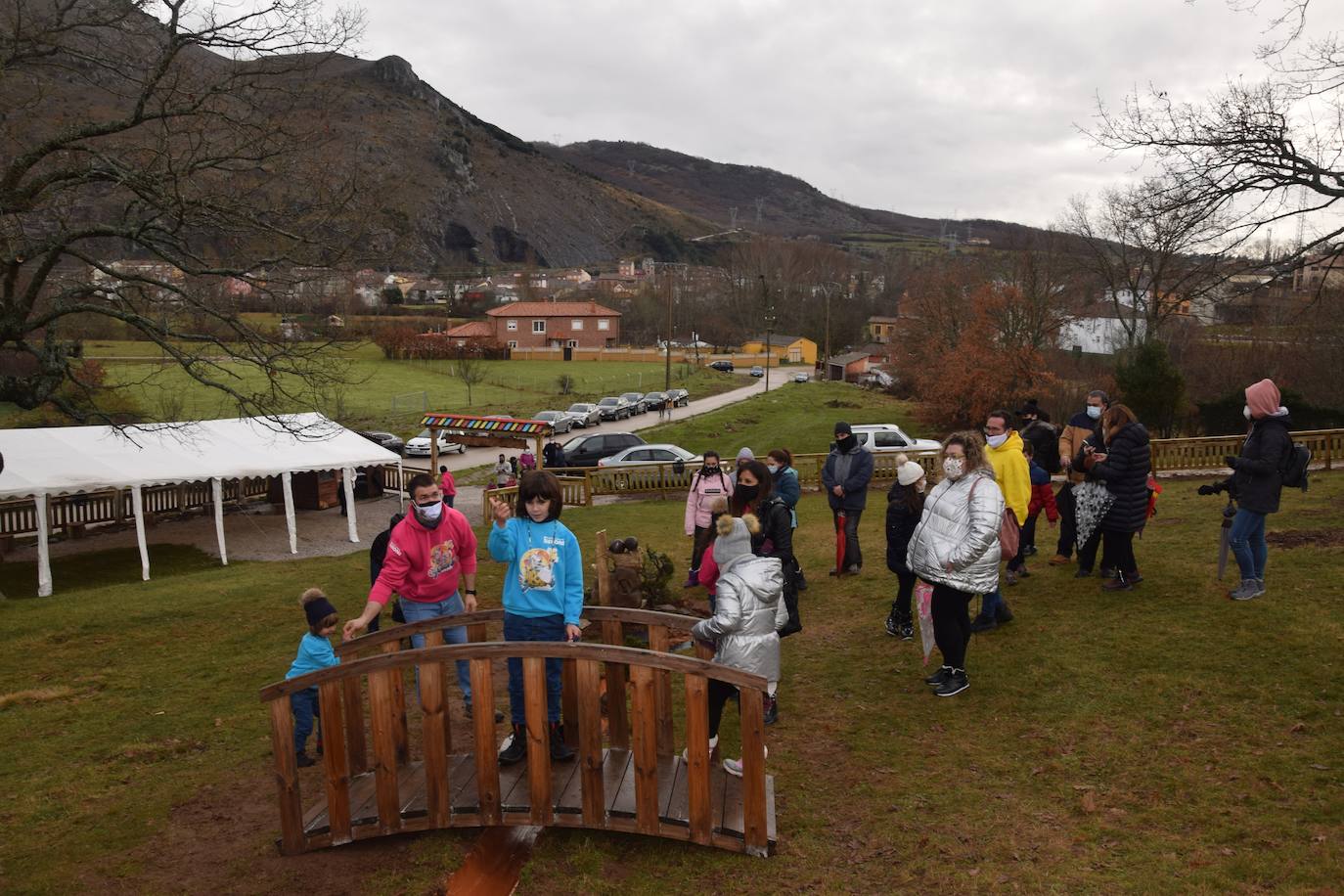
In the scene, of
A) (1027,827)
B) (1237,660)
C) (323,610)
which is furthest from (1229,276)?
(323,610)

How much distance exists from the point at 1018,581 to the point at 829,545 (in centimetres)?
416

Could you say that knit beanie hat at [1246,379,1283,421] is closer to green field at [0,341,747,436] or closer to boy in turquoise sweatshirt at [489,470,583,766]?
boy in turquoise sweatshirt at [489,470,583,766]

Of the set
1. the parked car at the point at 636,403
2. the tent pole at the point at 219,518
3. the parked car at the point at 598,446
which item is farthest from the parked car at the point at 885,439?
the parked car at the point at 636,403

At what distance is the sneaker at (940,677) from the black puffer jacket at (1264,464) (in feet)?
10.2

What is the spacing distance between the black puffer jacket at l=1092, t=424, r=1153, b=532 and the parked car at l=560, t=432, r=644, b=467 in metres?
22.4

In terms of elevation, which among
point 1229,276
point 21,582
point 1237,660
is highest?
point 1229,276

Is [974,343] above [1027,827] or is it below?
above

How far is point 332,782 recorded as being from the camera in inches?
197

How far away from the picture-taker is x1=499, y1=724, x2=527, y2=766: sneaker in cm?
553

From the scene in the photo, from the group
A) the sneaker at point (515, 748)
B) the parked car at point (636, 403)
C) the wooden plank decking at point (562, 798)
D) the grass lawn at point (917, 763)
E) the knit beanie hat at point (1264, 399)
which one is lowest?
the grass lawn at point (917, 763)

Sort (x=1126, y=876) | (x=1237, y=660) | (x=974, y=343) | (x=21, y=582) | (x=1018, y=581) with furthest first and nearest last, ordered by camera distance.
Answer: (x=974, y=343) < (x=21, y=582) < (x=1018, y=581) < (x=1237, y=660) < (x=1126, y=876)

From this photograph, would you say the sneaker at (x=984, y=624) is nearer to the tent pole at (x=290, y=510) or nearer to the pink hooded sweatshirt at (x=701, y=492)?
the pink hooded sweatshirt at (x=701, y=492)

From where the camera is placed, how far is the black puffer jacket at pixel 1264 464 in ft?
24.6

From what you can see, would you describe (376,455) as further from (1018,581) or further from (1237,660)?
(1237,660)
